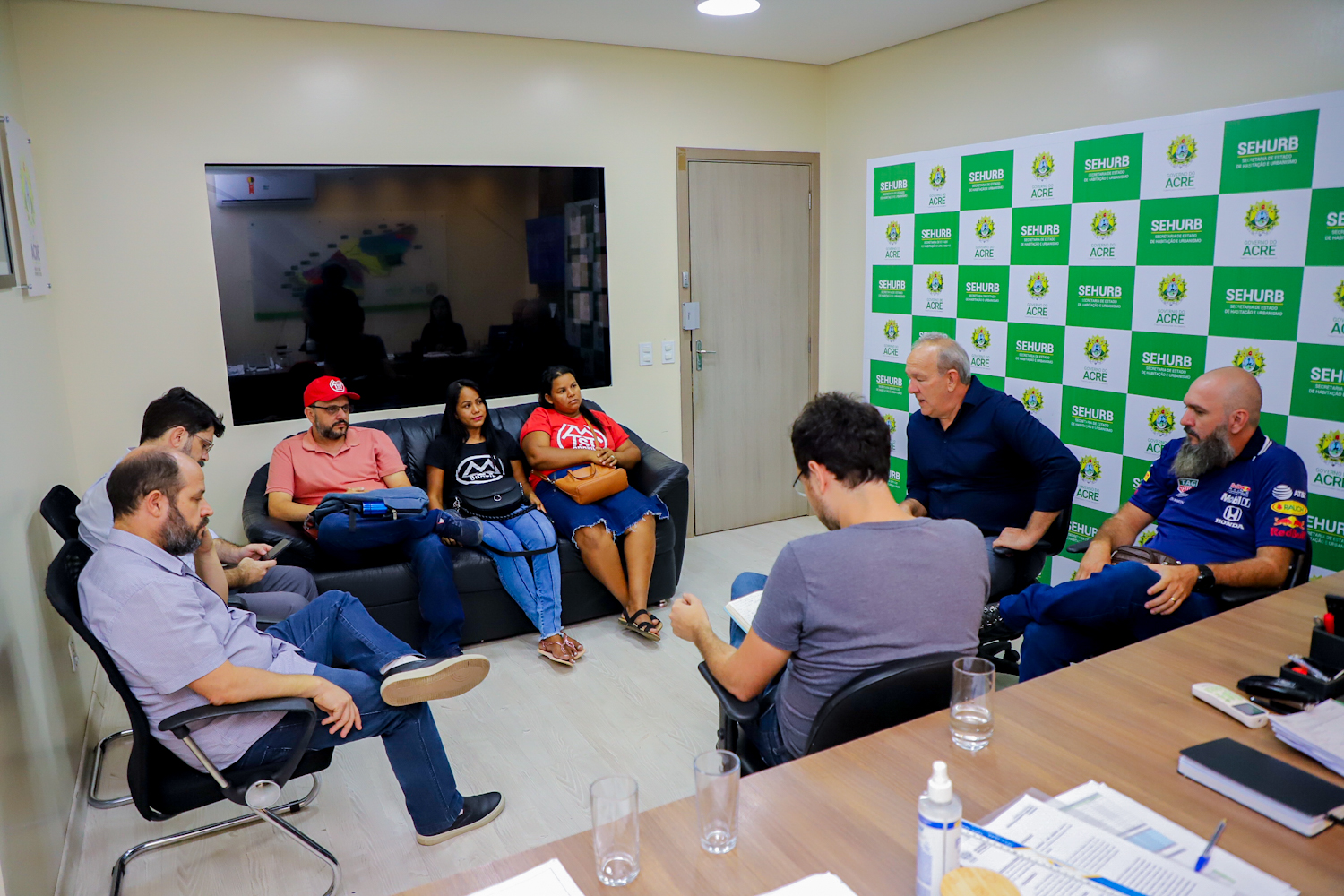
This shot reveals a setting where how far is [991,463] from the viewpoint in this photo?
3.29m

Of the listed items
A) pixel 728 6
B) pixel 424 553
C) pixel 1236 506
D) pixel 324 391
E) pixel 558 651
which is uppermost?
pixel 728 6

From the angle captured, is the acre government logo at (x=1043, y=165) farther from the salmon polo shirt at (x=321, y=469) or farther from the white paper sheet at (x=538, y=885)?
the white paper sheet at (x=538, y=885)

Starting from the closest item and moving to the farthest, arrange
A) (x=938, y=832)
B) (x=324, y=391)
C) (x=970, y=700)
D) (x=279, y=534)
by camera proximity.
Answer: (x=938, y=832), (x=970, y=700), (x=279, y=534), (x=324, y=391)

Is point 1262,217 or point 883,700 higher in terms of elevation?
point 1262,217

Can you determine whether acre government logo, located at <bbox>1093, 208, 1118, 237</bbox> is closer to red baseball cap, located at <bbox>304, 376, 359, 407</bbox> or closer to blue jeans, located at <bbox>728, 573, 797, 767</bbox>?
blue jeans, located at <bbox>728, 573, 797, 767</bbox>

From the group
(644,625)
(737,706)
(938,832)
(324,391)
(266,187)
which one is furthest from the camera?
(266,187)

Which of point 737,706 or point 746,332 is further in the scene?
point 746,332

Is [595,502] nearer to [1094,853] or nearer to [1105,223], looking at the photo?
[1105,223]

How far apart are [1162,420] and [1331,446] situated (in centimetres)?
63

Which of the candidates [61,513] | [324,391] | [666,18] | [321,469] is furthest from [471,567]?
[666,18]

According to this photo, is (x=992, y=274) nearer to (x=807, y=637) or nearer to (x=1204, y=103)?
(x=1204, y=103)

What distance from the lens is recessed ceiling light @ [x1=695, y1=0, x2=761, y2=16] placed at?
3682 mm

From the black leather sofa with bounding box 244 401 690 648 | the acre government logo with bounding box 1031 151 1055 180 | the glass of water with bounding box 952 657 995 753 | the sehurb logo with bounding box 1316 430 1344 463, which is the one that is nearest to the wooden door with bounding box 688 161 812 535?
the black leather sofa with bounding box 244 401 690 648

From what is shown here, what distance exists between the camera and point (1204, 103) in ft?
11.6
